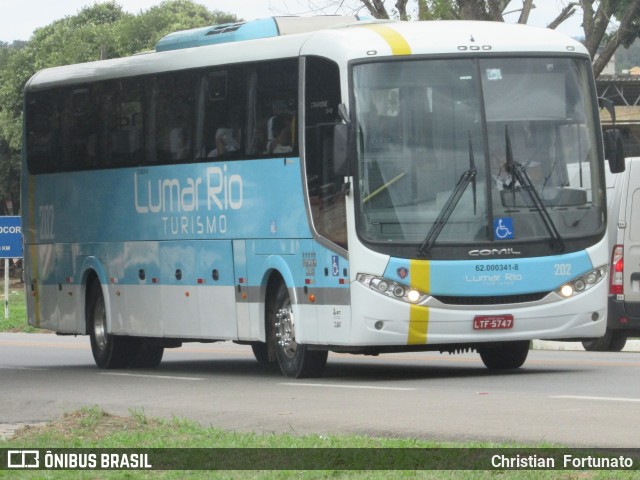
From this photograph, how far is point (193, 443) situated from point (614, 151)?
291 inches

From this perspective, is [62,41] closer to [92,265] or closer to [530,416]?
[92,265]

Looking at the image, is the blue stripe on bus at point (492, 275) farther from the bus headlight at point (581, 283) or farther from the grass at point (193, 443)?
the grass at point (193, 443)

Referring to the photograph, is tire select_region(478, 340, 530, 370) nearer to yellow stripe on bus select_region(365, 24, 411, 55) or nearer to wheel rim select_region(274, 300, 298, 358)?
wheel rim select_region(274, 300, 298, 358)

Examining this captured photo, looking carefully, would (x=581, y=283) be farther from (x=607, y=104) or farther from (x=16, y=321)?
(x=16, y=321)

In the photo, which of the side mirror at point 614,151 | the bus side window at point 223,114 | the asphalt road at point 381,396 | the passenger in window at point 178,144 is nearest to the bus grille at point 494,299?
the asphalt road at point 381,396

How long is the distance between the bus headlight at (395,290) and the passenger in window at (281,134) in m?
1.93

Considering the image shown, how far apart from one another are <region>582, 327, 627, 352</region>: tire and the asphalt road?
41 centimetres

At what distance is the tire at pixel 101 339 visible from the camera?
2122cm

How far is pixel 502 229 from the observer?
16344 millimetres

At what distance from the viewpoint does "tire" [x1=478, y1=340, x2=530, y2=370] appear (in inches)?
698

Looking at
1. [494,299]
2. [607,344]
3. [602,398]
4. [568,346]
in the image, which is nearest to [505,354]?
[494,299]

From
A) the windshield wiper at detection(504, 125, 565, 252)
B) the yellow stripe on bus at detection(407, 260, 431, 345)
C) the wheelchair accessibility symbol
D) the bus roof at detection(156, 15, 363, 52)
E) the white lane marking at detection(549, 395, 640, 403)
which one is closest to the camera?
the white lane marking at detection(549, 395, 640, 403)

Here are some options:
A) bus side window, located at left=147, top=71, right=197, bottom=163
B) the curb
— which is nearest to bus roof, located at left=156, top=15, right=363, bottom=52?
bus side window, located at left=147, top=71, right=197, bottom=163

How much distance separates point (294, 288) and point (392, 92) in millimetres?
2224
